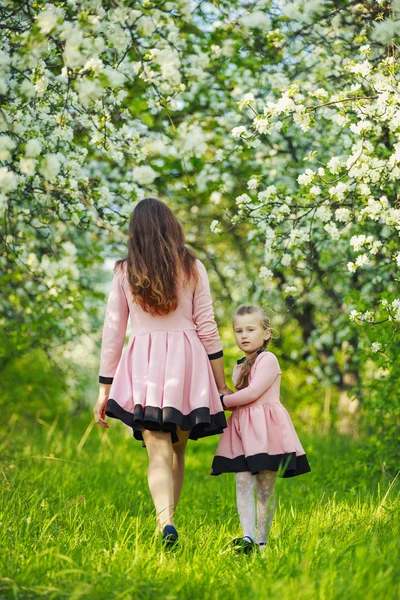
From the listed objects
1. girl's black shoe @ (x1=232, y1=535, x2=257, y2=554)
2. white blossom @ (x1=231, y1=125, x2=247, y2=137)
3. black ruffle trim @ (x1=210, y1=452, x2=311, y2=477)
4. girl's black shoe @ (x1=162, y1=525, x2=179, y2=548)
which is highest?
white blossom @ (x1=231, y1=125, x2=247, y2=137)

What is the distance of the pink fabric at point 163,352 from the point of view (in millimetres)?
3479

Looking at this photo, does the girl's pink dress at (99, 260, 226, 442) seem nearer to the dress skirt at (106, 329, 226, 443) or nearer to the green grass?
the dress skirt at (106, 329, 226, 443)

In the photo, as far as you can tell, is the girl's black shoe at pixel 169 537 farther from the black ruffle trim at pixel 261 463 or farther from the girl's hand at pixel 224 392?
the girl's hand at pixel 224 392

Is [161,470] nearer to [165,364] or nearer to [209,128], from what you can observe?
[165,364]

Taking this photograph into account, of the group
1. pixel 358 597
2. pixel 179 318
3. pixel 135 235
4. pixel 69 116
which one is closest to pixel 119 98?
pixel 69 116

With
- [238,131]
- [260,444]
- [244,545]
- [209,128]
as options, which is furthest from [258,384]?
[209,128]

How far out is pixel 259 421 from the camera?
11.6ft

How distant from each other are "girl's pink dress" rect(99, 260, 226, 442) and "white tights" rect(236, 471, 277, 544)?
0.87 feet

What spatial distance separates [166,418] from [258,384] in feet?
1.51

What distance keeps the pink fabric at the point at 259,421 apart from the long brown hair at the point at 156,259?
19.8 inches

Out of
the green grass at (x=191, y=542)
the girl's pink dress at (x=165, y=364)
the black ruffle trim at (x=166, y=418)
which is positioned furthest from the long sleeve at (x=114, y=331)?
the green grass at (x=191, y=542)

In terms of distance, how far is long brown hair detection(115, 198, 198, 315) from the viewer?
11.7ft

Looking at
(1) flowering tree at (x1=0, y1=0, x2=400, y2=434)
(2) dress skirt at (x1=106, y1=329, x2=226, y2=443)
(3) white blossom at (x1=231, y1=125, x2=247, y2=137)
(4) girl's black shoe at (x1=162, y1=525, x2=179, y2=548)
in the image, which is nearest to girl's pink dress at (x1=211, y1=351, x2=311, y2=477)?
(2) dress skirt at (x1=106, y1=329, x2=226, y2=443)

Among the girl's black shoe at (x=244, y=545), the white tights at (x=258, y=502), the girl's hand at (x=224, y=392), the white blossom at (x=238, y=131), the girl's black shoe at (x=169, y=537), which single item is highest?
the white blossom at (x=238, y=131)
